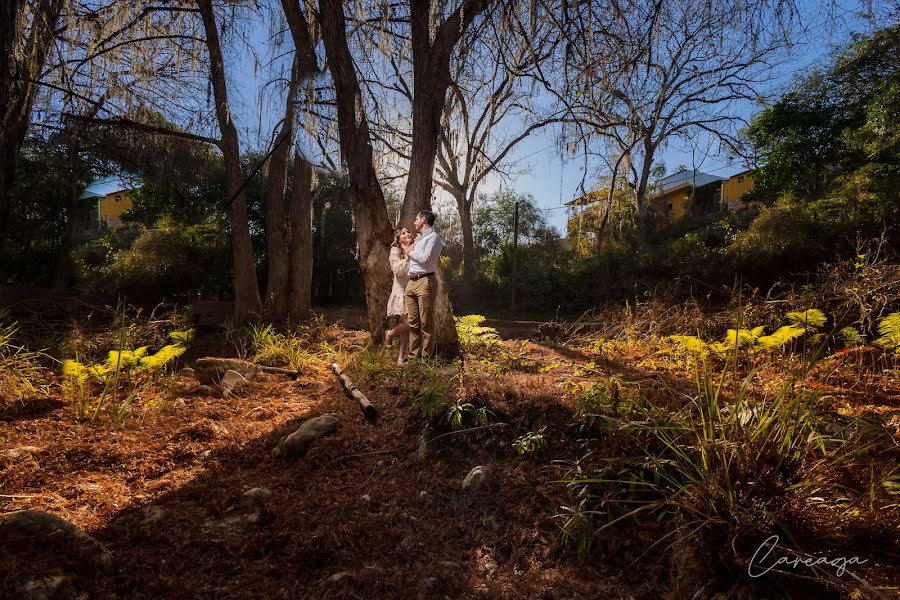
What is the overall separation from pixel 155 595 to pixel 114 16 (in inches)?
325

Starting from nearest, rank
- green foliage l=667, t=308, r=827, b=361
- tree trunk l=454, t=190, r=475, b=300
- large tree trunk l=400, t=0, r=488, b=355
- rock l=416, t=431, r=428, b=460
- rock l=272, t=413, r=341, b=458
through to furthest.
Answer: rock l=416, t=431, r=428, b=460
rock l=272, t=413, r=341, b=458
green foliage l=667, t=308, r=827, b=361
large tree trunk l=400, t=0, r=488, b=355
tree trunk l=454, t=190, r=475, b=300

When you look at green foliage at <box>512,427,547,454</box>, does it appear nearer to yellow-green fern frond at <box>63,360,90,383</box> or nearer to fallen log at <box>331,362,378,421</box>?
fallen log at <box>331,362,378,421</box>

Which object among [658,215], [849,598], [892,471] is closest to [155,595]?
[849,598]

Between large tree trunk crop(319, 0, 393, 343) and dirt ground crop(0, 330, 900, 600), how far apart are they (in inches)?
111

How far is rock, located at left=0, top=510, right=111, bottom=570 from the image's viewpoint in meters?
1.78

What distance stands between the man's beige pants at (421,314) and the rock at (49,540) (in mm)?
3377

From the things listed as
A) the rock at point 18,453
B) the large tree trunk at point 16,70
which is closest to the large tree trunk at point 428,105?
the rock at point 18,453

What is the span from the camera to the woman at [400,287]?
18.3 feet

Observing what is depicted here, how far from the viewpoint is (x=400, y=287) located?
223 inches

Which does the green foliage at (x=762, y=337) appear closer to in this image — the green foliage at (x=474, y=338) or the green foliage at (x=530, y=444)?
the green foliage at (x=530, y=444)

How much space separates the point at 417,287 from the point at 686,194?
30.0 m

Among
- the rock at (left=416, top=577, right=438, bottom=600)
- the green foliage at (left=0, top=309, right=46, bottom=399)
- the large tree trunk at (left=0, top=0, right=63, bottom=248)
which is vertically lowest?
the rock at (left=416, top=577, right=438, bottom=600)

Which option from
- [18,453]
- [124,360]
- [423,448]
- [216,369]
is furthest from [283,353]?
[423,448]

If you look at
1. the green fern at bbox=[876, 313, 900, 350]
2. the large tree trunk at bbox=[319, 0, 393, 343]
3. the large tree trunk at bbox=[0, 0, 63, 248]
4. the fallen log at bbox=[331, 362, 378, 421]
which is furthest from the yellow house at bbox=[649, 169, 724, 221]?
the large tree trunk at bbox=[0, 0, 63, 248]
